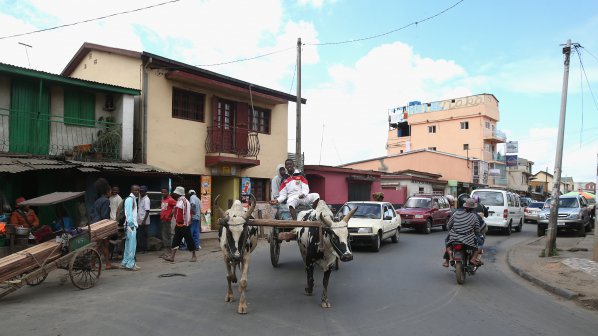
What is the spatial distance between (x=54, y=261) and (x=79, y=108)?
8.72m

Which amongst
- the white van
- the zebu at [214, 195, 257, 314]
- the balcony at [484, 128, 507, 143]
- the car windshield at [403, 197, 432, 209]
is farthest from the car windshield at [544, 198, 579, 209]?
the balcony at [484, 128, 507, 143]

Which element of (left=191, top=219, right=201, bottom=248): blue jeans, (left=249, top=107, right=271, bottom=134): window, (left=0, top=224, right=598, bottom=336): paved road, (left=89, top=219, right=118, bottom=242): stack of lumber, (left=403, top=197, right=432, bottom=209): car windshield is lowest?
(left=0, top=224, right=598, bottom=336): paved road

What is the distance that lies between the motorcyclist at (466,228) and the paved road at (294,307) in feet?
2.80

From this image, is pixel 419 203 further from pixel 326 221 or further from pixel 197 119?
pixel 326 221

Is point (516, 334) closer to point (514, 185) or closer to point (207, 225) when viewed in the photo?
point (207, 225)

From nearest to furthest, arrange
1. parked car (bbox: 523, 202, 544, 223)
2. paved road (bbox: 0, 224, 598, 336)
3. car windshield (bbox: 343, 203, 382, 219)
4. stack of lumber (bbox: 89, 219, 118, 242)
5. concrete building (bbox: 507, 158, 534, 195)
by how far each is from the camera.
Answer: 1. paved road (bbox: 0, 224, 598, 336)
2. stack of lumber (bbox: 89, 219, 118, 242)
3. car windshield (bbox: 343, 203, 382, 219)
4. parked car (bbox: 523, 202, 544, 223)
5. concrete building (bbox: 507, 158, 534, 195)

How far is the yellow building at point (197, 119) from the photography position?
1684 centimetres

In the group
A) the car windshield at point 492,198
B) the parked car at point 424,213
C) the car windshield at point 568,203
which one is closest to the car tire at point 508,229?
the car windshield at point 492,198

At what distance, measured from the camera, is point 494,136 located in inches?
2156

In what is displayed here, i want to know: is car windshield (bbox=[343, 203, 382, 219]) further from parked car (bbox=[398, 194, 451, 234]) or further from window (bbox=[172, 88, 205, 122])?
window (bbox=[172, 88, 205, 122])

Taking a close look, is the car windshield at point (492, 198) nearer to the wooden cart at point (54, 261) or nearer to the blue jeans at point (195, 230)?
the blue jeans at point (195, 230)

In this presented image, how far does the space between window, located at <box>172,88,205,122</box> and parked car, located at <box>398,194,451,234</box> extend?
1074 centimetres

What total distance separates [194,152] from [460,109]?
44.5 meters

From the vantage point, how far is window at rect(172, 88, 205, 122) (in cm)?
1804
